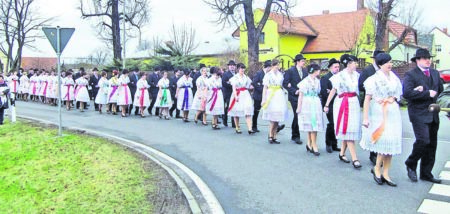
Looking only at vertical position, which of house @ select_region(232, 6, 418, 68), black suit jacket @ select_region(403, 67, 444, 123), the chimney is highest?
the chimney

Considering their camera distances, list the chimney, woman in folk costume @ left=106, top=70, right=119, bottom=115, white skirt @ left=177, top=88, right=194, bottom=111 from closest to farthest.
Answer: white skirt @ left=177, top=88, right=194, bottom=111 → woman in folk costume @ left=106, top=70, right=119, bottom=115 → the chimney

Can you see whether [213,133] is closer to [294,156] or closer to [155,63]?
[294,156]

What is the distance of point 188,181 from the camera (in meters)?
7.77

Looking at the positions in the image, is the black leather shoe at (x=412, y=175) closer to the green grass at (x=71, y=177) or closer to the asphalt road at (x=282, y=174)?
the asphalt road at (x=282, y=174)

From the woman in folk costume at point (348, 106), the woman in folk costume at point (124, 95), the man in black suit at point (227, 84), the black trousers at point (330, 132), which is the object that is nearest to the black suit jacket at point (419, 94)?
the woman in folk costume at point (348, 106)

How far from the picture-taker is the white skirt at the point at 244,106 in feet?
41.2

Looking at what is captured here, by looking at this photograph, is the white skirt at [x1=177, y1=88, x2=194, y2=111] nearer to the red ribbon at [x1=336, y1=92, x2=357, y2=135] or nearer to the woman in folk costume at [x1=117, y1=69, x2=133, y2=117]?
the woman in folk costume at [x1=117, y1=69, x2=133, y2=117]

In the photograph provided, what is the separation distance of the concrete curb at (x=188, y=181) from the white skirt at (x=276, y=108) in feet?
8.54

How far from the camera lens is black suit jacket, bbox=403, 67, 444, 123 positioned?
724 cm

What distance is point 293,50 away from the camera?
51.0 metres

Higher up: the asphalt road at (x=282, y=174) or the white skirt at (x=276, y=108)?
the white skirt at (x=276, y=108)

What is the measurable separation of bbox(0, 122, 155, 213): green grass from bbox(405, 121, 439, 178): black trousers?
401 cm

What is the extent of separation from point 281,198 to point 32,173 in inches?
191

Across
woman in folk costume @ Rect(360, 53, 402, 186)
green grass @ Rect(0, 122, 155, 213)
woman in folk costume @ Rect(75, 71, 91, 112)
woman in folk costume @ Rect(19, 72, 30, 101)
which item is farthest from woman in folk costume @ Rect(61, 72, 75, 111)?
woman in folk costume @ Rect(360, 53, 402, 186)
